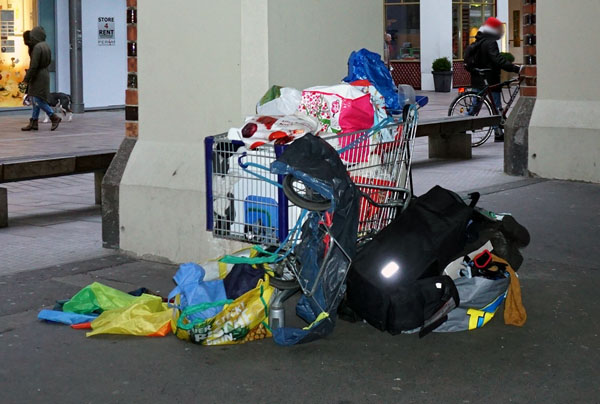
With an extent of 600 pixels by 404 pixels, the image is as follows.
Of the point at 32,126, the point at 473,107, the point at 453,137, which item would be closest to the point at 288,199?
the point at 453,137

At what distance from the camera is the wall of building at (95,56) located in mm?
23297

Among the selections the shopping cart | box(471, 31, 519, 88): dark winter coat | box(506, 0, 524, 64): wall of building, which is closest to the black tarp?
the shopping cart

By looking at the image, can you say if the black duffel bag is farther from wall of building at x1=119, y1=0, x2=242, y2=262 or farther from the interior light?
wall of building at x1=119, y1=0, x2=242, y2=262

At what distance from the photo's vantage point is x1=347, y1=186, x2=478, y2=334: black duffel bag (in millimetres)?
4660

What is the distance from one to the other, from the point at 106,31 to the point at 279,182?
1969 cm

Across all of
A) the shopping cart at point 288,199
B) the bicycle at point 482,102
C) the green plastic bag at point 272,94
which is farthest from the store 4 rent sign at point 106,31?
the shopping cart at point 288,199

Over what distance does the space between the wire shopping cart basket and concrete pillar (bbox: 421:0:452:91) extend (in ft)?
91.0

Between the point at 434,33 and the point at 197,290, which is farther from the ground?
the point at 434,33

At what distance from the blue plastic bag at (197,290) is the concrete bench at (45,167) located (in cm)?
379

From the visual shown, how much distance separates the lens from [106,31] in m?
23.6

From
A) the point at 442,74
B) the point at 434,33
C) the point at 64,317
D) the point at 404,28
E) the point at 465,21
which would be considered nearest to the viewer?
the point at 64,317

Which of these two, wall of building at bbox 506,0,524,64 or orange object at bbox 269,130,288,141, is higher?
wall of building at bbox 506,0,524,64

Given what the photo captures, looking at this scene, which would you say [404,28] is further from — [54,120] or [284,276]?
[284,276]

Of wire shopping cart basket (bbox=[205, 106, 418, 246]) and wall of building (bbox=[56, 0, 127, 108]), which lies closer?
wire shopping cart basket (bbox=[205, 106, 418, 246])
